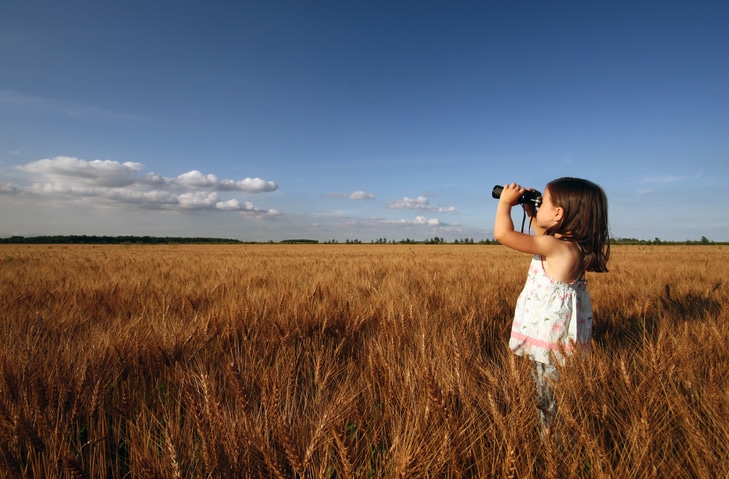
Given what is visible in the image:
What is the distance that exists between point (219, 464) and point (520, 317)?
5.82 ft

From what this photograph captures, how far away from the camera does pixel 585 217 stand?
1963mm

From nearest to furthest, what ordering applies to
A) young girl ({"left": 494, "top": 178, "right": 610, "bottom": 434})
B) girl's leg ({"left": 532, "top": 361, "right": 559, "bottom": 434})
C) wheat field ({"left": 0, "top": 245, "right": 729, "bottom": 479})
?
wheat field ({"left": 0, "top": 245, "right": 729, "bottom": 479}), girl's leg ({"left": 532, "top": 361, "right": 559, "bottom": 434}), young girl ({"left": 494, "top": 178, "right": 610, "bottom": 434})

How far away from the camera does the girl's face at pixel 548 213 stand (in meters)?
2.04

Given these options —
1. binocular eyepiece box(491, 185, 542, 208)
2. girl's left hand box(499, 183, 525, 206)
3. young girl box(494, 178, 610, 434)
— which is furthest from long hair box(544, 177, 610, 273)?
girl's left hand box(499, 183, 525, 206)

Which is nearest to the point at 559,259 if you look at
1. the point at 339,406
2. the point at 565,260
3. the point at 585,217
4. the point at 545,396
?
the point at 565,260

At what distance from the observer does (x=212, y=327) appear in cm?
224

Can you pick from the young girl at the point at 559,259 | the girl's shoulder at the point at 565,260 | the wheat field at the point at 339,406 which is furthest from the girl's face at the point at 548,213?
the wheat field at the point at 339,406

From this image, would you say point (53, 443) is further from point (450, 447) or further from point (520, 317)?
point (520, 317)

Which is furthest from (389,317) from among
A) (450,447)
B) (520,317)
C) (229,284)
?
(229,284)

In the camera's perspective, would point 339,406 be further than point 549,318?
No

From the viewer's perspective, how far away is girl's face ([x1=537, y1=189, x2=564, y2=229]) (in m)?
2.04

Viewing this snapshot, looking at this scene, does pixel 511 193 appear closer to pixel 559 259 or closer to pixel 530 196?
pixel 530 196

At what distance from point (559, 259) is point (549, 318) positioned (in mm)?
332

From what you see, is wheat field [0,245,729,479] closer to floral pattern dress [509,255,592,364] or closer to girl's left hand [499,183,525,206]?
floral pattern dress [509,255,592,364]
